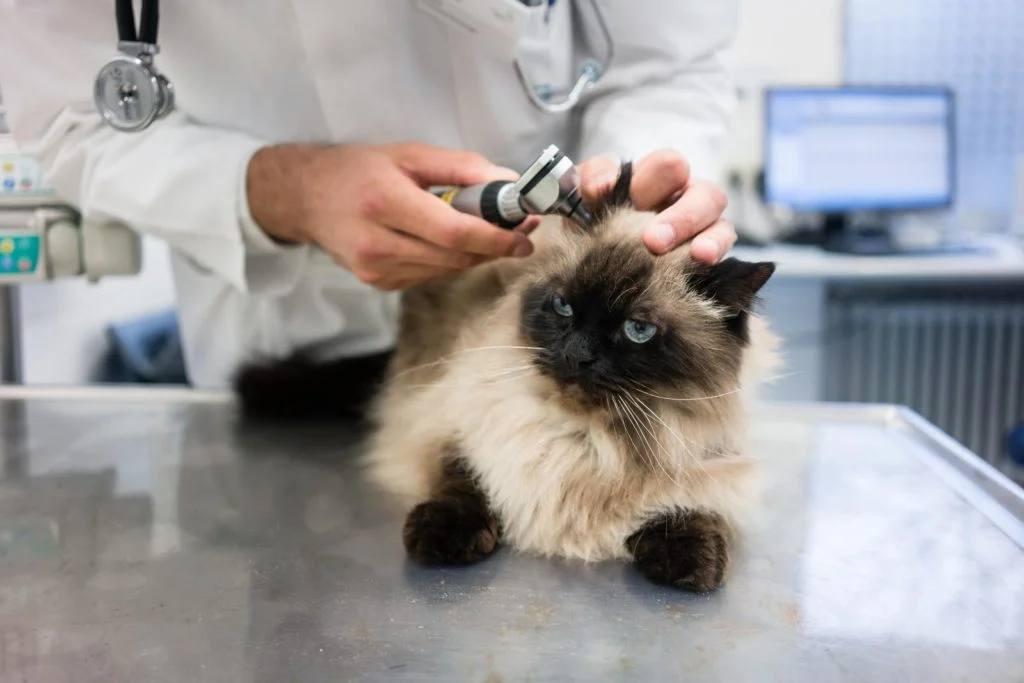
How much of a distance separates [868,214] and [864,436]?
7.10 ft

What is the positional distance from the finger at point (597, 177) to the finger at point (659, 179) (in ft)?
0.11

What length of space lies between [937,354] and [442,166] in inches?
116

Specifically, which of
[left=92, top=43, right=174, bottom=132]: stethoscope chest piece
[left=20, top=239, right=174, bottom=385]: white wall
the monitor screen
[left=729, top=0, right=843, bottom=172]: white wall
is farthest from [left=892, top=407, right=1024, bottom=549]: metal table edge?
[left=729, top=0, right=843, bottom=172]: white wall

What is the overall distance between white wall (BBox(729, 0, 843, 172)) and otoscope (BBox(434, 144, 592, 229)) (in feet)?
8.36

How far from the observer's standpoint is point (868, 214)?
319cm

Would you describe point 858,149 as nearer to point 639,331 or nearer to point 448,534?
point 639,331

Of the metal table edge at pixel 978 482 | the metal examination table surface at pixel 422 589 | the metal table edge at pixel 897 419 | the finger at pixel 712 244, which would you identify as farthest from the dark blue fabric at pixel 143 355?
the metal table edge at pixel 978 482

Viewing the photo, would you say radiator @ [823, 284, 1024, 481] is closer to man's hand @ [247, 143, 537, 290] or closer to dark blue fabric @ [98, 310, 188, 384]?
dark blue fabric @ [98, 310, 188, 384]

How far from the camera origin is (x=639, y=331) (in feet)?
2.70

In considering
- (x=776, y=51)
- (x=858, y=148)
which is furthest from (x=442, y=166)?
(x=776, y=51)

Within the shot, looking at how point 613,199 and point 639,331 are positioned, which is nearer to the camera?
point 639,331

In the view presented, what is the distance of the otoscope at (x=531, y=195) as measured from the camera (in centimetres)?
79

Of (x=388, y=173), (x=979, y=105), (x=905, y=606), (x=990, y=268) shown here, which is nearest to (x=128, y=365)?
(x=388, y=173)

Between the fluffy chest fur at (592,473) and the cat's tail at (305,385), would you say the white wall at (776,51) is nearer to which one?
the cat's tail at (305,385)
